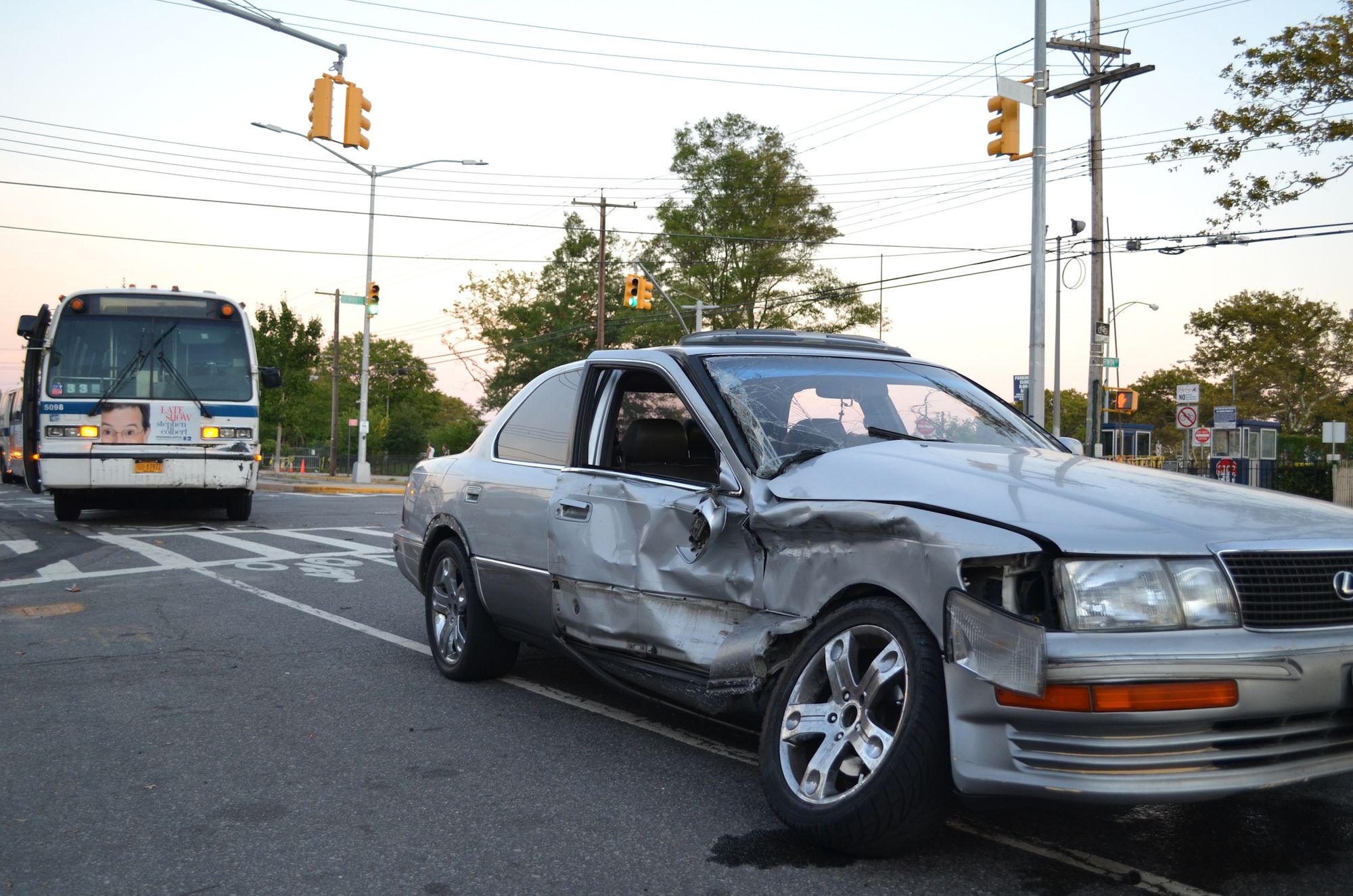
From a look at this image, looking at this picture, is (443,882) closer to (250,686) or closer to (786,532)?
(786,532)

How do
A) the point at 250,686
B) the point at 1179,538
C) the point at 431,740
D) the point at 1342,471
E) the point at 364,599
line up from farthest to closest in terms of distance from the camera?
1. the point at 1342,471
2. the point at 364,599
3. the point at 250,686
4. the point at 431,740
5. the point at 1179,538

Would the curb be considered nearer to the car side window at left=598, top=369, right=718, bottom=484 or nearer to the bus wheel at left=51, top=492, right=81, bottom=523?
the bus wheel at left=51, top=492, right=81, bottom=523

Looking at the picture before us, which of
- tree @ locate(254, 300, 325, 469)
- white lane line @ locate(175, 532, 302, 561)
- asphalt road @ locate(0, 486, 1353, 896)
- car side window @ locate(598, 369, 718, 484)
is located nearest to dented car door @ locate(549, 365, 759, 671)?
car side window @ locate(598, 369, 718, 484)

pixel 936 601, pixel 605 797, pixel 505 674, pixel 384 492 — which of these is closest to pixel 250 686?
pixel 505 674

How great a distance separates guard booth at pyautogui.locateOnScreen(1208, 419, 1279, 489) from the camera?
24388 millimetres

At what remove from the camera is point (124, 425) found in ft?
49.3

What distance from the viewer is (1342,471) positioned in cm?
2516

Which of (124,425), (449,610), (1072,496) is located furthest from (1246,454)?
(1072,496)

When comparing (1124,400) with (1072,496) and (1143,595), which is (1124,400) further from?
(1143,595)

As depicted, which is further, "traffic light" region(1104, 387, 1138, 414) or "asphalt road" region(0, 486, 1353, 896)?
"traffic light" region(1104, 387, 1138, 414)

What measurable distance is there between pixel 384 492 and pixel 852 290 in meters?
26.3

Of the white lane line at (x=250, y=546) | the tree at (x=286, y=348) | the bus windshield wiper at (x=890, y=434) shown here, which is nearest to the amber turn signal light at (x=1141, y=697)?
the bus windshield wiper at (x=890, y=434)

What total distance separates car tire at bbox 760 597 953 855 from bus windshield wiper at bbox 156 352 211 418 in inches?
533

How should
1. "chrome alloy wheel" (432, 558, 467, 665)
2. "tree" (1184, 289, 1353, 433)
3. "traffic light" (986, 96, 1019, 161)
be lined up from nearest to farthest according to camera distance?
"chrome alloy wheel" (432, 558, 467, 665), "traffic light" (986, 96, 1019, 161), "tree" (1184, 289, 1353, 433)
